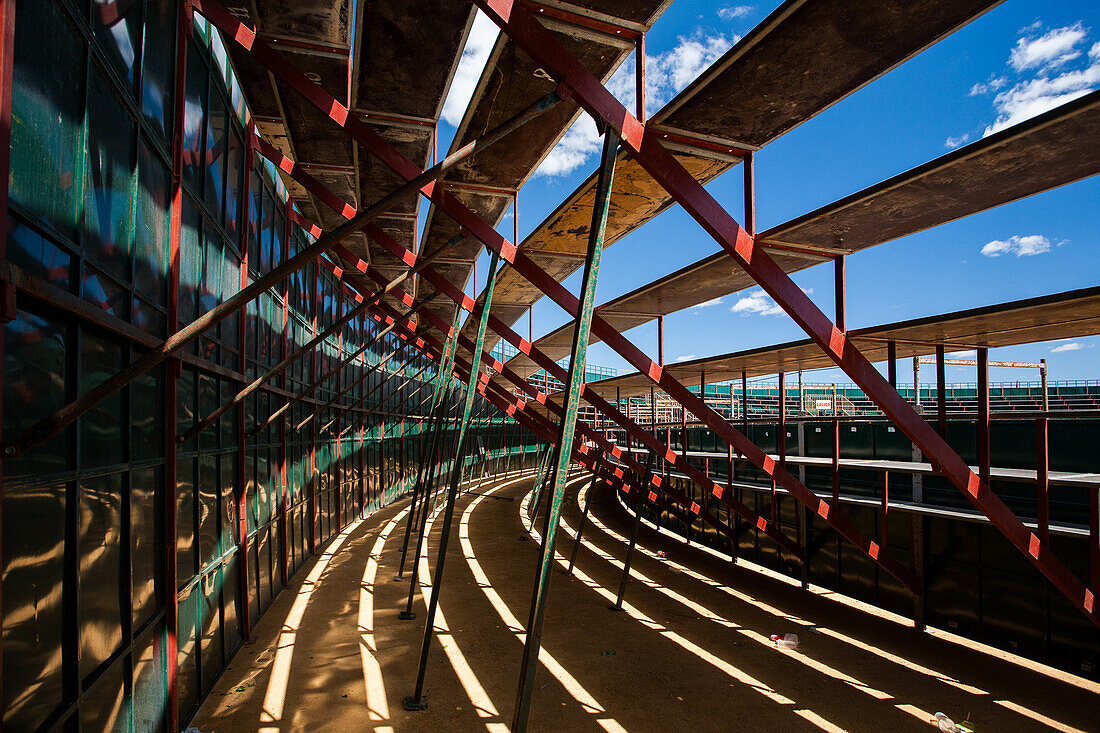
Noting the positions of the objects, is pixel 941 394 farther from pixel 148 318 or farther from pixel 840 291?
pixel 148 318

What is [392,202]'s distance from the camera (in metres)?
4.54

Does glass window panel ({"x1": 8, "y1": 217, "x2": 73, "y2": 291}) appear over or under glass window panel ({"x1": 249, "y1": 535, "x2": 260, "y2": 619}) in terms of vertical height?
over

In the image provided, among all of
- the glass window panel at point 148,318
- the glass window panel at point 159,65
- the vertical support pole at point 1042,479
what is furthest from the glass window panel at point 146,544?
the vertical support pole at point 1042,479

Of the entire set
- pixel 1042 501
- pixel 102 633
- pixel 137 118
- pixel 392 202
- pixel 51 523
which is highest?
pixel 137 118

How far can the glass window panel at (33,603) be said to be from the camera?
3.21 m

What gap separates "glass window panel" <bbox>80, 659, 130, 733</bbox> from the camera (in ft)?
13.3

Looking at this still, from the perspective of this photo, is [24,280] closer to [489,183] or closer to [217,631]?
[489,183]

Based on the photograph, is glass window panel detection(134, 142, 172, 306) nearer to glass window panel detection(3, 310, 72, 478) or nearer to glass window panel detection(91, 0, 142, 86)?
glass window panel detection(91, 0, 142, 86)

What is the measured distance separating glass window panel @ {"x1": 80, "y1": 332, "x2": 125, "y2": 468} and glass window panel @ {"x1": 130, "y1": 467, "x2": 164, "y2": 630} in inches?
18.4

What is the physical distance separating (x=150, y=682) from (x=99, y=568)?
1624 mm

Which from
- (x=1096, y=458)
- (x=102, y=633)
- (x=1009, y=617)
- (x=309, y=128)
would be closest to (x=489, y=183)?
(x=309, y=128)

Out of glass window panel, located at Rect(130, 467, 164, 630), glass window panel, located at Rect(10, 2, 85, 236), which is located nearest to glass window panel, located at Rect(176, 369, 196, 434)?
glass window panel, located at Rect(130, 467, 164, 630)

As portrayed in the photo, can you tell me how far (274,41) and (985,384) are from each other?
882 cm

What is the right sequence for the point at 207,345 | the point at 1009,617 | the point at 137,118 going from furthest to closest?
the point at 1009,617
the point at 207,345
the point at 137,118
